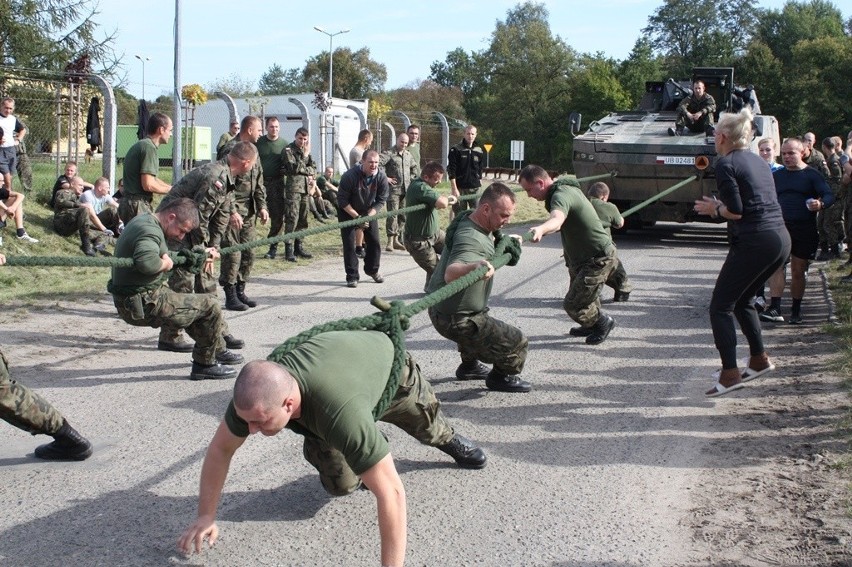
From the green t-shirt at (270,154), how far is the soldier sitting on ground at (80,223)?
2.69 meters

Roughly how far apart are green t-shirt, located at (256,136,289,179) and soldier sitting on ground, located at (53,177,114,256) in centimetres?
269

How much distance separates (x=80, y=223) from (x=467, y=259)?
888 cm

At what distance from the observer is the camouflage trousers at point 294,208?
13273 mm

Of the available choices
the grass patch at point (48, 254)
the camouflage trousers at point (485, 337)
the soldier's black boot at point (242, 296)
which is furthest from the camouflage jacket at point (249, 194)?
the camouflage trousers at point (485, 337)

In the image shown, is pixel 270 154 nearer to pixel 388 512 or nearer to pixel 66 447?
pixel 66 447

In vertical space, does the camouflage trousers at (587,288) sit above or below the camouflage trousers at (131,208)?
below

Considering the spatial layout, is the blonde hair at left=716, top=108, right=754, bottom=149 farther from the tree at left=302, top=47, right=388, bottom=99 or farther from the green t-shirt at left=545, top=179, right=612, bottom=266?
the tree at left=302, top=47, right=388, bottom=99

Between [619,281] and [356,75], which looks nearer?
[619,281]

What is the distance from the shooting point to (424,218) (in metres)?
10.5

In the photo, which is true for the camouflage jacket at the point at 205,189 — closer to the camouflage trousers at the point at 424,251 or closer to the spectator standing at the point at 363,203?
the camouflage trousers at the point at 424,251

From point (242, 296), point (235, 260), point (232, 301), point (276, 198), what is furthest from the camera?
point (276, 198)

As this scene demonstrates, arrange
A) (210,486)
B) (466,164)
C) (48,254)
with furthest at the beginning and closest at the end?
(466,164)
(48,254)
(210,486)

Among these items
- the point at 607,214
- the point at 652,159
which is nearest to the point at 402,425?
the point at 607,214

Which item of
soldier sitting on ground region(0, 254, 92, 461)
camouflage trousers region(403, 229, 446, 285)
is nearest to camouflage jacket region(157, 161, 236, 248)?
camouflage trousers region(403, 229, 446, 285)
